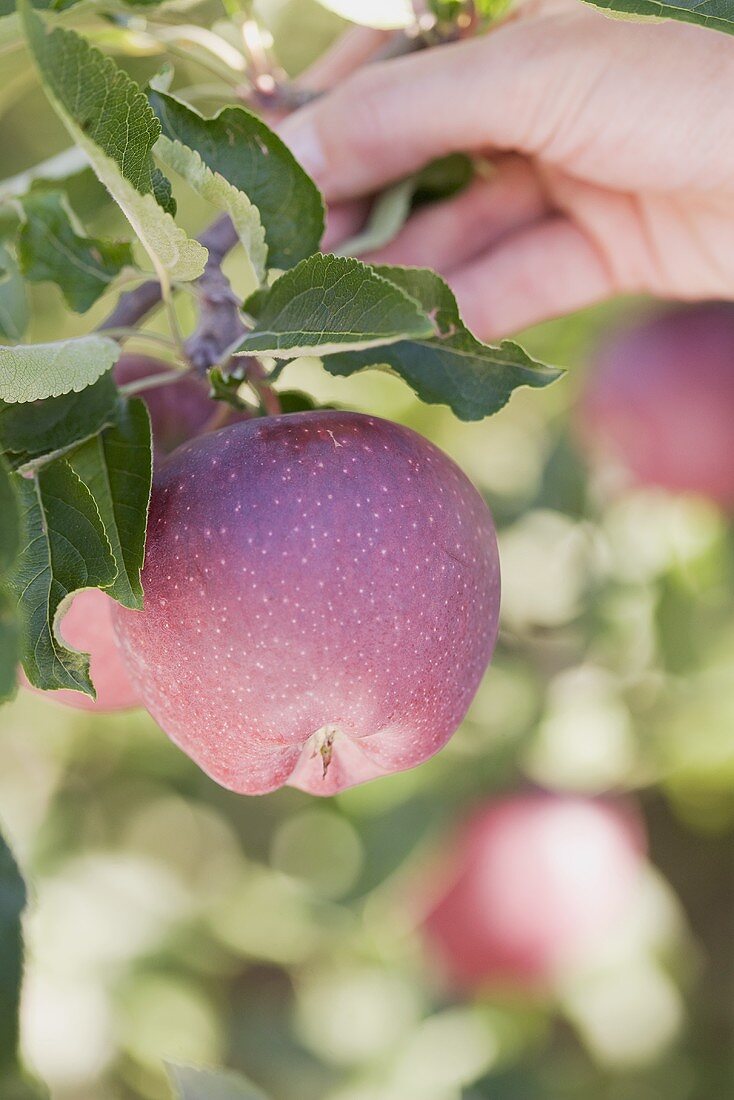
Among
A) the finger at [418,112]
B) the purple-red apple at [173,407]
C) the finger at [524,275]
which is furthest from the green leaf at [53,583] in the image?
the finger at [524,275]

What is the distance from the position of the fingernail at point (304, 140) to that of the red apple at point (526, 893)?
36.4 inches

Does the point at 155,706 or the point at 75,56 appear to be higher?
the point at 75,56

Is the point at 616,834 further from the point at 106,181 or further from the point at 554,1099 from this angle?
the point at 106,181

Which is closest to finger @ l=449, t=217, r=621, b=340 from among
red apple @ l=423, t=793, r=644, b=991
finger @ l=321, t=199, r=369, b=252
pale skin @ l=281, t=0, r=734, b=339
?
pale skin @ l=281, t=0, r=734, b=339

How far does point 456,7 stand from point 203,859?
1.28 m

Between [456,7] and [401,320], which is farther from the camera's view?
[456,7]

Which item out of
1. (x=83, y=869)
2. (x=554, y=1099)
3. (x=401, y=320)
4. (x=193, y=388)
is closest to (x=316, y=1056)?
(x=554, y=1099)

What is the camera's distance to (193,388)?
0.81 m

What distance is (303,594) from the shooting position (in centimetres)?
55

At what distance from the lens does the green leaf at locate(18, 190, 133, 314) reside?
2.27 feet

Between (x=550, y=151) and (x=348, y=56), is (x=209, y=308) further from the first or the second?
(x=348, y=56)

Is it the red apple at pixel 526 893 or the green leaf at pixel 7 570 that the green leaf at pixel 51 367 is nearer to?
the green leaf at pixel 7 570

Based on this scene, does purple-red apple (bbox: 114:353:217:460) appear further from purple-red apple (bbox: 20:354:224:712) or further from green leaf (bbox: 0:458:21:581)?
green leaf (bbox: 0:458:21:581)

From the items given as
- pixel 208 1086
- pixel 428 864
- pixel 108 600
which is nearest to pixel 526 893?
pixel 428 864
